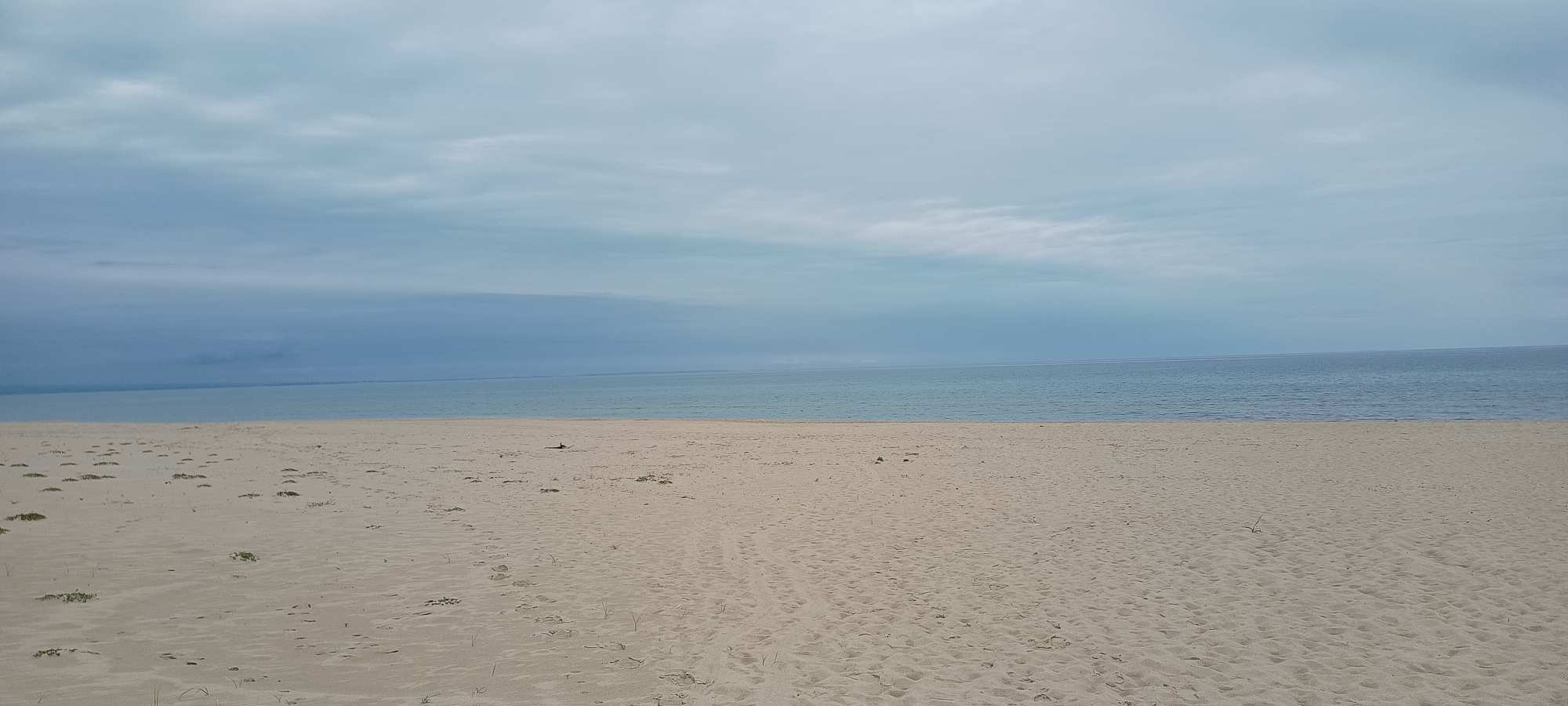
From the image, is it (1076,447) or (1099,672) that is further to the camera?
(1076,447)

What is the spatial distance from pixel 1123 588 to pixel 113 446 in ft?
122

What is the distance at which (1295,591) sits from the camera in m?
10.1

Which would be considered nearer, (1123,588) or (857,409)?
(1123,588)

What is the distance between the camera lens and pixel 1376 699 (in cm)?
696

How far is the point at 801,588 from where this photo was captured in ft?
35.5

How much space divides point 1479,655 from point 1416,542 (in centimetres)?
563

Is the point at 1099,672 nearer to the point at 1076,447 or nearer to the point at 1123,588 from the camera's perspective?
the point at 1123,588

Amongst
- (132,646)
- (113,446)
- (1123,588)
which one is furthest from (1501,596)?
(113,446)

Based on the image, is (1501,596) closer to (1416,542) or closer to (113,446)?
(1416,542)

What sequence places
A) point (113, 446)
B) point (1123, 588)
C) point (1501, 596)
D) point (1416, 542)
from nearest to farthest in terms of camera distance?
point (1501, 596)
point (1123, 588)
point (1416, 542)
point (113, 446)

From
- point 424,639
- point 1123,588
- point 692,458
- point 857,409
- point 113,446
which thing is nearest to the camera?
point 424,639

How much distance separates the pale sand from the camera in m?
7.38

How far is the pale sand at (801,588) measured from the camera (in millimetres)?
7375

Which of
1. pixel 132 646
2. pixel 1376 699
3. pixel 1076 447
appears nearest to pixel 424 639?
pixel 132 646
